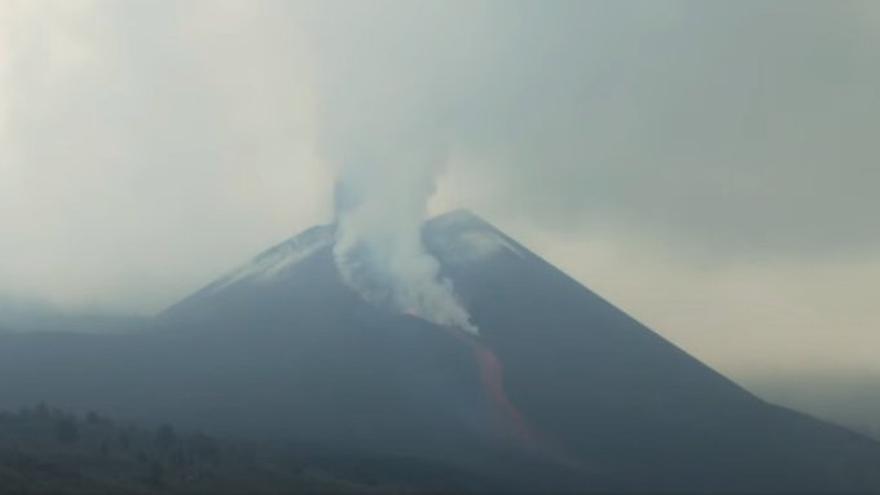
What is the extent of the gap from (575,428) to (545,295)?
2997 centimetres

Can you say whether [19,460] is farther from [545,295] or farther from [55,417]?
[545,295]

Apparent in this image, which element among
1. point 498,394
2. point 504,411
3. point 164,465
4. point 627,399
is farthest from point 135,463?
point 627,399

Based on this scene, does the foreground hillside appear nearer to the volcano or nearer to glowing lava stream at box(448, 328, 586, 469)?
the volcano

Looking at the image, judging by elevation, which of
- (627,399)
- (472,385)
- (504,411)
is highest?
(472,385)

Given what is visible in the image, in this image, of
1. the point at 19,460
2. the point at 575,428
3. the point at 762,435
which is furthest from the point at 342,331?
the point at 19,460

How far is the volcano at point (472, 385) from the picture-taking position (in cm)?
8581

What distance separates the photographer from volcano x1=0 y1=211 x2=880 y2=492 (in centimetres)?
8581

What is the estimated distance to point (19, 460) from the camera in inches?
2736

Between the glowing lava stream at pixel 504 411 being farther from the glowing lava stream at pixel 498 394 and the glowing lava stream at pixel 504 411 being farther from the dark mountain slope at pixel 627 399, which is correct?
the dark mountain slope at pixel 627 399

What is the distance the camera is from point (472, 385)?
104375 mm

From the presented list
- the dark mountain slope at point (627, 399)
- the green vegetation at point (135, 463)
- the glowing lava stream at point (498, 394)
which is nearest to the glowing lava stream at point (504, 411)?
the glowing lava stream at point (498, 394)

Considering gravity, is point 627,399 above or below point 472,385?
below

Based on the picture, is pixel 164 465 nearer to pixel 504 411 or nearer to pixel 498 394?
pixel 504 411

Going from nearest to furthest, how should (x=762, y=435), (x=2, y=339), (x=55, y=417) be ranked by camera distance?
(x=55, y=417) < (x=762, y=435) < (x=2, y=339)
